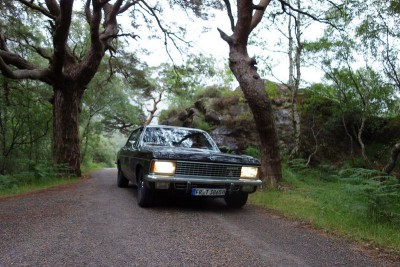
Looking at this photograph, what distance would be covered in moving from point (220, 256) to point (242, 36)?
7.06m

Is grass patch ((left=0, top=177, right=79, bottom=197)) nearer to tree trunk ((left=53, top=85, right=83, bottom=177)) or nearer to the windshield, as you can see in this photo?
tree trunk ((left=53, top=85, right=83, bottom=177))

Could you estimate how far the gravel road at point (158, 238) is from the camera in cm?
341

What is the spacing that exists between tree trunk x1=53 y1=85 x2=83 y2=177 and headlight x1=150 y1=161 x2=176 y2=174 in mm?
7425

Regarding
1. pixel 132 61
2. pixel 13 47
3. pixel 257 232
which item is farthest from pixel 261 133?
pixel 13 47

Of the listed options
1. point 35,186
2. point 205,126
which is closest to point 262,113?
point 35,186

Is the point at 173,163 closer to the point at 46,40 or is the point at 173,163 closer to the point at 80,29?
the point at 46,40

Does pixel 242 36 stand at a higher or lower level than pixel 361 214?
higher

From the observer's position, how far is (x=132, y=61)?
710 inches

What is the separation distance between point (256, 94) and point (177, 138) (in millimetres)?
2905

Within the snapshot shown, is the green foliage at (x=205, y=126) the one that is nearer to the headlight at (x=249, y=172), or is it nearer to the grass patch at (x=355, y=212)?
the grass patch at (x=355, y=212)

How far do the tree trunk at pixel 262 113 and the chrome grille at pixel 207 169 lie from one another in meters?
3.24

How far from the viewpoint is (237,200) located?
649 cm

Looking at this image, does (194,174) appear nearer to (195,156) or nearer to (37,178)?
(195,156)

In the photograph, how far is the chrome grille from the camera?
554cm
